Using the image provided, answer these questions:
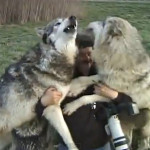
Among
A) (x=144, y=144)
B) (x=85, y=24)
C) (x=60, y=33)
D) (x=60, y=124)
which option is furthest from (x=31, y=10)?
(x=60, y=124)

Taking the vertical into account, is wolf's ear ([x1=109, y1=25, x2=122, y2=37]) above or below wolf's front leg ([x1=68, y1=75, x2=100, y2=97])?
above

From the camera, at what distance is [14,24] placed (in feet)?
55.4

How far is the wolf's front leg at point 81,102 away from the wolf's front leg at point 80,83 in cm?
11

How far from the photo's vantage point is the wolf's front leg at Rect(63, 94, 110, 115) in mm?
4316

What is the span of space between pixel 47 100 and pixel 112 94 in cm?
57

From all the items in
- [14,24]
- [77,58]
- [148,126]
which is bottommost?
[14,24]

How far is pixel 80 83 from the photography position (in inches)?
176

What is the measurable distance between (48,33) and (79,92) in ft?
2.04

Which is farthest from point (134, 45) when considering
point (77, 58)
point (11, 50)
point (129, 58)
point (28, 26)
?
point (28, 26)

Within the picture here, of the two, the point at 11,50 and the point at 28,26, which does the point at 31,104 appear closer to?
the point at 11,50

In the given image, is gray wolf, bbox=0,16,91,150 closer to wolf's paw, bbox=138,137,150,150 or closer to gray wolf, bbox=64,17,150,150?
gray wolf, bbox=64,17,150,150

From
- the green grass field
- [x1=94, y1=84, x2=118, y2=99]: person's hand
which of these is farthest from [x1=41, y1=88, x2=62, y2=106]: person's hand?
the green grass field

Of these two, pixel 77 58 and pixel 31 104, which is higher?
pixel 77 58

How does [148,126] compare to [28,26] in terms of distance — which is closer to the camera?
[148,126]
